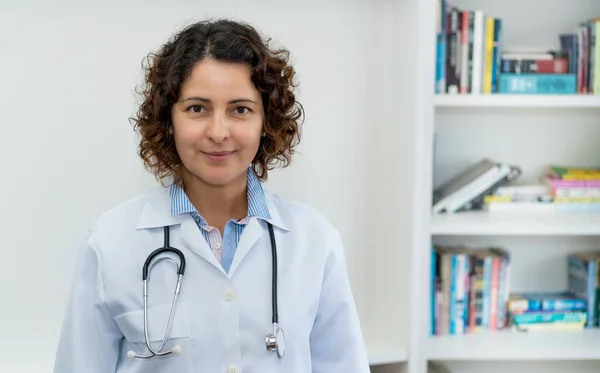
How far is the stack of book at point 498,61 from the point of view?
2311 mm

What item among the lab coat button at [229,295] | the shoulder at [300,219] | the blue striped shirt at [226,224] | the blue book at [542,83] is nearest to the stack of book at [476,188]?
the blue book at [542,83]

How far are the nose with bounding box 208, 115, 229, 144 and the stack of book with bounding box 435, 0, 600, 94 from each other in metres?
1.06

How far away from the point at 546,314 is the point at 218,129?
4.90ft

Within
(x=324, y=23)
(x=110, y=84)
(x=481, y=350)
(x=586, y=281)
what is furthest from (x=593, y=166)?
(x=110, y=84)

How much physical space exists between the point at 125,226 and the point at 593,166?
5.62ft

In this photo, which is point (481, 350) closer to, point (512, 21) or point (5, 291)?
point (512, 21)

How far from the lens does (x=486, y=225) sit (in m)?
2.25

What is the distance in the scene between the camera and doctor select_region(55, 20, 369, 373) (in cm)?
143

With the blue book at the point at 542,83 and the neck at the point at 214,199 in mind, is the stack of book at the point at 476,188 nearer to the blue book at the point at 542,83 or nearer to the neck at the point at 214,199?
the blue book at the point at 542,83

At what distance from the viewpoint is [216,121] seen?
1401 mm

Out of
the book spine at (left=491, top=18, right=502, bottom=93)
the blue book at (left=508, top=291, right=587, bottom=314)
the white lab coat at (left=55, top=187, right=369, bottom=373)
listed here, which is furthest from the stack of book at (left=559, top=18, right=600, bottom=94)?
the white lab coat at (left=55, top=187, right=369, bottom=373)

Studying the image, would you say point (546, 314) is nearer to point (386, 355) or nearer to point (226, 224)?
point (386, 355)

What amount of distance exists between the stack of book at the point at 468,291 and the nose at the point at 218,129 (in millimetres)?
1171

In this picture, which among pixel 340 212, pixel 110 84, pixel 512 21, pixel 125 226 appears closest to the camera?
pixel 125 226
